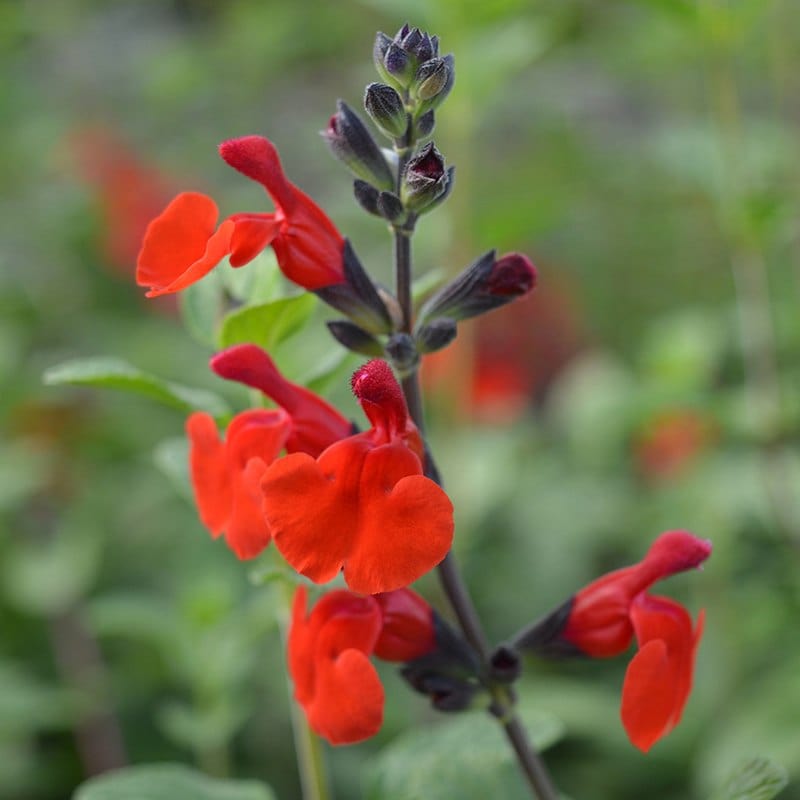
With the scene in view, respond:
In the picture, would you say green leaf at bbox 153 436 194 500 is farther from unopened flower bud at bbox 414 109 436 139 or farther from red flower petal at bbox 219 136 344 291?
unopened flower bud at bbox 414 109 436 139

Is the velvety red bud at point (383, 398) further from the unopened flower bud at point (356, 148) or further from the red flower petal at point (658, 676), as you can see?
the red flower petal at point (658, 676)

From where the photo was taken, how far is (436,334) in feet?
2.99

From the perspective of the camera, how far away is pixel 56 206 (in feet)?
10.7

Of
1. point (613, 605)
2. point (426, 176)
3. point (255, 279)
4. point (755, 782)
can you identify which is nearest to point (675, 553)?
point (613, 605)

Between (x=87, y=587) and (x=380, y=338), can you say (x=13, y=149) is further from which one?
(x=380, y=338)

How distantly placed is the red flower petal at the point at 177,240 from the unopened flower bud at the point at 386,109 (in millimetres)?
144

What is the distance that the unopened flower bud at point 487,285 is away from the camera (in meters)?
0.91

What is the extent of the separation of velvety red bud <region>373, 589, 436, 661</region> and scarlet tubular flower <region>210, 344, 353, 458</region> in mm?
141

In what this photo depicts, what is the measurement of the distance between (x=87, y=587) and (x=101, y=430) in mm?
479

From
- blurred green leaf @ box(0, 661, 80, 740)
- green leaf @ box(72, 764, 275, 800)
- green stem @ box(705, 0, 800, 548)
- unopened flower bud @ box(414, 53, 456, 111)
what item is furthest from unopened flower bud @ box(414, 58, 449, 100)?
blurred green leaf @ box(0, 661, 80, 740)

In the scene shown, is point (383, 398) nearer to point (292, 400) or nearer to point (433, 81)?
point (292, 400)

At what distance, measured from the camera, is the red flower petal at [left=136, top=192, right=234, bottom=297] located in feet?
2.81

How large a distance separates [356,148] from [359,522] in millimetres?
301

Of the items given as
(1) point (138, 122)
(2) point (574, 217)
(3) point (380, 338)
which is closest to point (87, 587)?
(3) point (380, 338)
